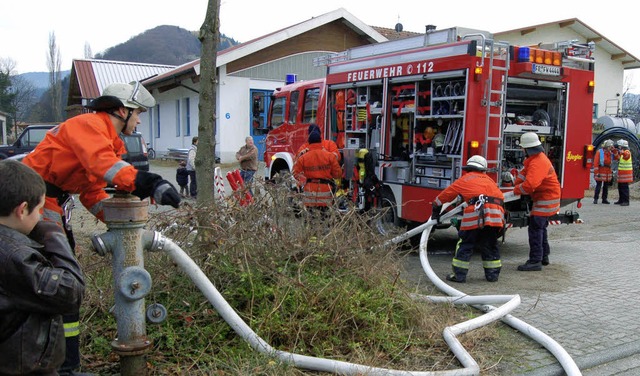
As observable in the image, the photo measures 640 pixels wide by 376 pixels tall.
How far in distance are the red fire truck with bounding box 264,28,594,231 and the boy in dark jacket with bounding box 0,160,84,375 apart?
5368 millimetres

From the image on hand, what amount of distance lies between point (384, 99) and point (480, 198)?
252 centimetres

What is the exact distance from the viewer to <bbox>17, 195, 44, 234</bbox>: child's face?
2383 mm

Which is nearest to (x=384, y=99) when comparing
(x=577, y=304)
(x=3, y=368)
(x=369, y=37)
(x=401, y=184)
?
(x=401, y=184)

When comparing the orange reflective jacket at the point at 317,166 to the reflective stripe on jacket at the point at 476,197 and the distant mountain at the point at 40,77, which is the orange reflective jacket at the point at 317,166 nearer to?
the reflective stripe on jacket at the point at 476,197

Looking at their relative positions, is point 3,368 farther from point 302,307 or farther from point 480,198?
point 480,198

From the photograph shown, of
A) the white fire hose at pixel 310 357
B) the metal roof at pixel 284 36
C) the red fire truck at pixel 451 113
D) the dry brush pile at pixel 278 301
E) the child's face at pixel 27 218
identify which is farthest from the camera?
the metal roof at pixel 284 36

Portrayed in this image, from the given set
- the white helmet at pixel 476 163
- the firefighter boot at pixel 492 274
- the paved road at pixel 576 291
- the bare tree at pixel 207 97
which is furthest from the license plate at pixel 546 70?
the bare tree at pixel 207 97

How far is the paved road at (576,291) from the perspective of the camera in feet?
13.9

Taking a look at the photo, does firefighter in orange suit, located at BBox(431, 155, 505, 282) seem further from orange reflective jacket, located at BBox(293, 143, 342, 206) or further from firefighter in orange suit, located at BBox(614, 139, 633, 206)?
firefighter in orange suit, located at BBox(614, 139, 633, 206)

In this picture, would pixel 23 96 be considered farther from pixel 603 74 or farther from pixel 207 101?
pixel 207 101

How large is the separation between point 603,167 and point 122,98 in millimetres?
13478

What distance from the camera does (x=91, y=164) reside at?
3195 millimetres

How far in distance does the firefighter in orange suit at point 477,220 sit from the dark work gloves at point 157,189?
3.78 m

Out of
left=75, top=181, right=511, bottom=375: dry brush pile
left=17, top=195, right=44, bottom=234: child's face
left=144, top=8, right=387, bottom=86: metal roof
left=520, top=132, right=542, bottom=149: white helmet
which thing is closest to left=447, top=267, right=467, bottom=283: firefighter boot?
left=75, top=181, right=511, bottom=375: dry brush pile
